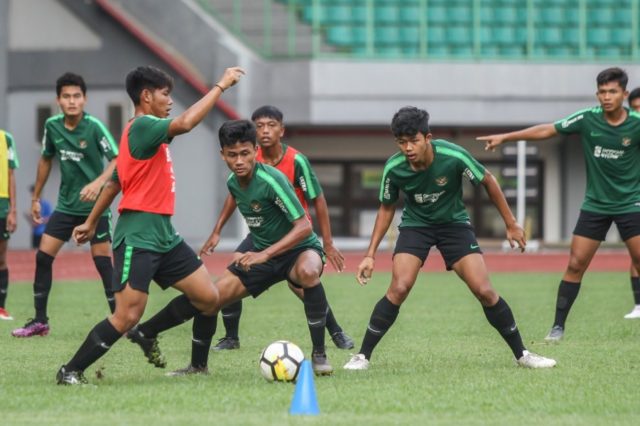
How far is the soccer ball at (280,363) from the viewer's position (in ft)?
27.3

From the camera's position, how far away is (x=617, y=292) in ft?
59.5

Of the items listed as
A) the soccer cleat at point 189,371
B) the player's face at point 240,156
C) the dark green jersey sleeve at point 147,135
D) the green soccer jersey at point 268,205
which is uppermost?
the dark green jersey sleeve at point 147,135

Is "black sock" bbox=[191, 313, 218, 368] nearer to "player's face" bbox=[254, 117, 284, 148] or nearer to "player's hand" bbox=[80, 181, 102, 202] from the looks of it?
"player's hand" bbox=[80, 181, 102, 202]

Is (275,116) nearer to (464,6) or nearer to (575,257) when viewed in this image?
(575,257)

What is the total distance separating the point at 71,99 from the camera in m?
11.7


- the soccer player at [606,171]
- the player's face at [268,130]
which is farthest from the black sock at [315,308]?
the soccer player at [606,171]

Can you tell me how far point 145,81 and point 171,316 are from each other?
1562mm

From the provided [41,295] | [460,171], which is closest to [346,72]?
[41,295]

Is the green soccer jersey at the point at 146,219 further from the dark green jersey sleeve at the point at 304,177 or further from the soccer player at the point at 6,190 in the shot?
the soccer player at the point at 6,190

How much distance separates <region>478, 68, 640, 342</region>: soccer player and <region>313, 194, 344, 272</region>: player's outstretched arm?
6.50ft

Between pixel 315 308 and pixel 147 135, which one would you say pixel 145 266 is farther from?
pixel 315 308

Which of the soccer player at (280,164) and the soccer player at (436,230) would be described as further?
the soccer player at (280,164)

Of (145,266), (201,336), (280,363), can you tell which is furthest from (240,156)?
(280,363)

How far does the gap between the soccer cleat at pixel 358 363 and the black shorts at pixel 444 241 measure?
761 millimetres
